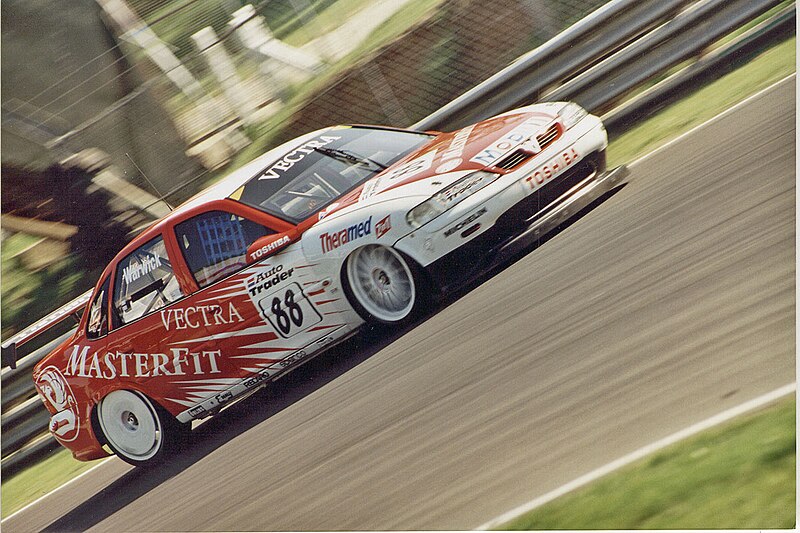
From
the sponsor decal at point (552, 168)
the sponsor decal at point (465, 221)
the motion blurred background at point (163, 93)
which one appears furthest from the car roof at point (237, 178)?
the sponsor decal at point (552, 168)

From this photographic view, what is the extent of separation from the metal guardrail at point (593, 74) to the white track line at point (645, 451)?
10.2 ft

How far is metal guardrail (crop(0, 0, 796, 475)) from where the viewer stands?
6605 mm

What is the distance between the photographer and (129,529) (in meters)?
5.72

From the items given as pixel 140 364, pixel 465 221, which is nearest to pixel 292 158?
pixel 465 221

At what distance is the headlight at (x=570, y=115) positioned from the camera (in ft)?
18.9

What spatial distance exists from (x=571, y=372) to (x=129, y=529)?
2968 millimetres

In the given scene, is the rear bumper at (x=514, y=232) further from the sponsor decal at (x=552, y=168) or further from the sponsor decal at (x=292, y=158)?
the sponsor decal at (x=292, y=158)

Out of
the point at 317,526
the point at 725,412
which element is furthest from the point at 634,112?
the point at 317,526

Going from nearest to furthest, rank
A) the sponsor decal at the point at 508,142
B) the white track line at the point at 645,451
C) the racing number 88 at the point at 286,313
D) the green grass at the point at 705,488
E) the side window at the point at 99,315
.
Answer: the green grass at the point at 705,488
the white track line at the point at 645,451
the sponsor decal at the point at 508,142
the racing number 88 at the point at 286,313
the side window at the point at 99,315

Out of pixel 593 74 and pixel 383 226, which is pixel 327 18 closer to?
pixel 593 74

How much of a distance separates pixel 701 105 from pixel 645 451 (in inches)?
128

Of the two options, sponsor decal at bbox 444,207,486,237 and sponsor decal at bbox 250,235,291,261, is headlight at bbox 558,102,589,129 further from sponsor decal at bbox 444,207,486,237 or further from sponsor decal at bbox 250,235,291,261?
sponsor decal at bbox 250,235,291,261

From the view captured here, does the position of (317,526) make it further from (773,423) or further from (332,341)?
(773,423)

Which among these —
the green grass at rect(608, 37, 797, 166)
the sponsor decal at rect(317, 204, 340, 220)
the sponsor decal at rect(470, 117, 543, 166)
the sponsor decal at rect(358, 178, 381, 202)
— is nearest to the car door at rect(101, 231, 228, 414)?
the sponsor decal at rect(317, 204, 340, 220)
